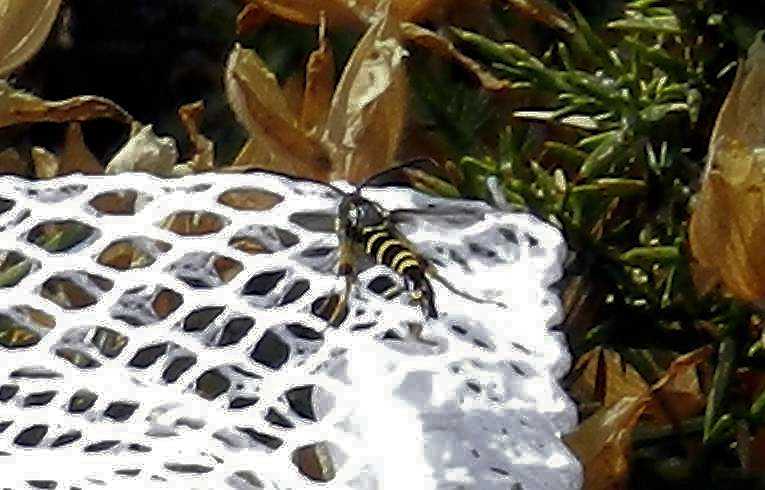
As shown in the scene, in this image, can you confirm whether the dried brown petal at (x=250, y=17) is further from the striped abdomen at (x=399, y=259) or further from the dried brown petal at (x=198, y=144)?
the striped abdomen at (x=399, y=259)

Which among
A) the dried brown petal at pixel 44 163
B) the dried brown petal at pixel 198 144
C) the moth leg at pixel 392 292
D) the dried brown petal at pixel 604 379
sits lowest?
the dried brown petal at pixel 604 379

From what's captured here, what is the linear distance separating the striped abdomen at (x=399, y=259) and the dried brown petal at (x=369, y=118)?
134mm

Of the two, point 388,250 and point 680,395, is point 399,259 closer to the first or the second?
point 388,250

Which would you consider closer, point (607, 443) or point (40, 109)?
point (607, 443)

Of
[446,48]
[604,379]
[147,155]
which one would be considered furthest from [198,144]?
[604,379]

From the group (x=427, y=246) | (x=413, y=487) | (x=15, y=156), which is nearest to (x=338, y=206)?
(x=427, y=246)

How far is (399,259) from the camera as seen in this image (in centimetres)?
63

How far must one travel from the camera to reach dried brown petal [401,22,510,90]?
83 cm

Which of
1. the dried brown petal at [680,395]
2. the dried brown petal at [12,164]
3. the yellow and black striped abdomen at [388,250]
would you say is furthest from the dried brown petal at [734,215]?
the dried brown petal at [12,164]

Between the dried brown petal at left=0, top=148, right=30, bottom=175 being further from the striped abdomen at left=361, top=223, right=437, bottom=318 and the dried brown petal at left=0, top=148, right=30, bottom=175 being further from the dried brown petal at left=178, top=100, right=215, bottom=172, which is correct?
the striped abdomen at left=361, top=223, right=437, bottom=318

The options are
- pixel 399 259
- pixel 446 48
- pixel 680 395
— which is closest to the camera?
pixel 399 259

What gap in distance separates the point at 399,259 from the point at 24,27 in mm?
317

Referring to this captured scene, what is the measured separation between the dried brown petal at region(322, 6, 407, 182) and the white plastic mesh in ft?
0.33

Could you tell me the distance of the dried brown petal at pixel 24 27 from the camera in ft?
2.78
